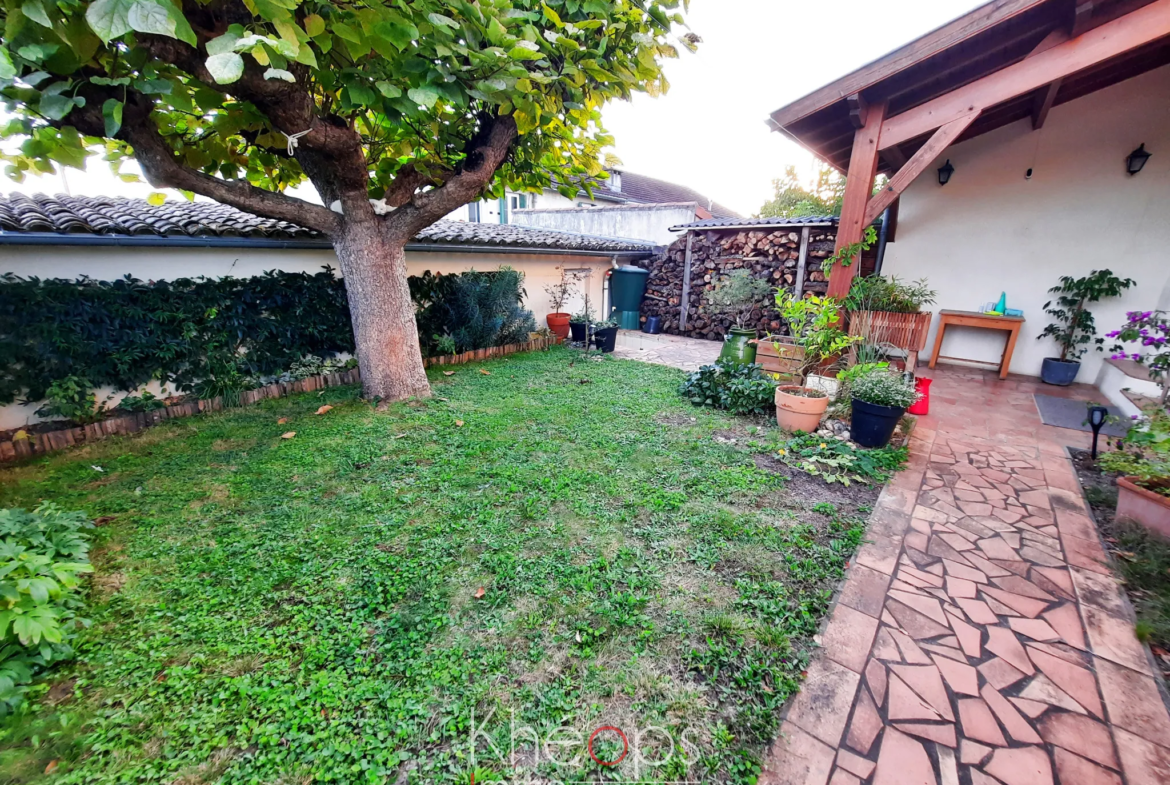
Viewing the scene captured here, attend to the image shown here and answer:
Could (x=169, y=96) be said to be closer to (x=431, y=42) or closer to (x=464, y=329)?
(x=431, y=42)

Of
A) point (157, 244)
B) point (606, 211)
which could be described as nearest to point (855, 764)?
point (157, 244)

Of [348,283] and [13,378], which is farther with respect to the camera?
[348,283]

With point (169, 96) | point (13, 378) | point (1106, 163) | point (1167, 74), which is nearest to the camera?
point (169, 96)

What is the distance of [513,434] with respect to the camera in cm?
411

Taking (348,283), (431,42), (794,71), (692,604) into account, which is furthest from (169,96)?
(794,71)

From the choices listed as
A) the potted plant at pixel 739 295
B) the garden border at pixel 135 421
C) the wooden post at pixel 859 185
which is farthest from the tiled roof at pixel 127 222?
the wooden post at pixel 859 185

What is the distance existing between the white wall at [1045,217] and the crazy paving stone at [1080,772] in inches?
272

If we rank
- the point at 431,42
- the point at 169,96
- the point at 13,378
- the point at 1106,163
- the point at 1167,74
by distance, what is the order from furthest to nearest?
the point at 1106,163 → the point at 1167,74 → the point at 13,378 → the point at 431,42 → the point at 169,96

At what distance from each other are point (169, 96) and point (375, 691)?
328 cm

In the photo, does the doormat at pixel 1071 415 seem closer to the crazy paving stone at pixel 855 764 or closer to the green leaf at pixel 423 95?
the crazy paving stone at pixel 855 764

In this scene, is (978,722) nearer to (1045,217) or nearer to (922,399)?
(922,399)

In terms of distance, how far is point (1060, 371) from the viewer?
19.1 ft

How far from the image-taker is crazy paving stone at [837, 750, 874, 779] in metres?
1.41

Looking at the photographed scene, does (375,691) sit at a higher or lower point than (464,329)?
lower
